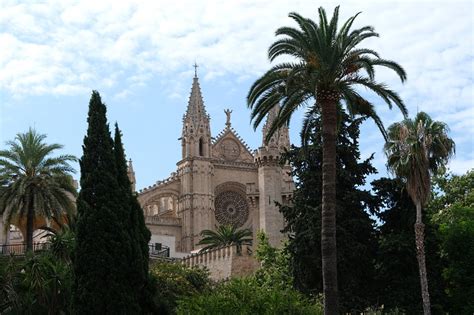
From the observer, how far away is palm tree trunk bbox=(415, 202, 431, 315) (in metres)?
28.3

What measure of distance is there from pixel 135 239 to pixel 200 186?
159 feet

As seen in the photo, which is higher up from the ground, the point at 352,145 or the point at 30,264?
the point at 352,145

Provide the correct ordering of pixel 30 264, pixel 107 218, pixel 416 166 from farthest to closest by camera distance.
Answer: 1. pixel 416 166
2. pixel 30 264
3. pixel 107 218

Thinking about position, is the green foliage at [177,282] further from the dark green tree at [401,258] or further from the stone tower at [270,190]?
the stone tower at [270,190]

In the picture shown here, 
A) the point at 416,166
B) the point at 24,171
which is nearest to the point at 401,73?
the point at 416,166

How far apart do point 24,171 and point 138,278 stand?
11.9 m

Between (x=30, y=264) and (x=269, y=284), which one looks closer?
(x=30, y=264)

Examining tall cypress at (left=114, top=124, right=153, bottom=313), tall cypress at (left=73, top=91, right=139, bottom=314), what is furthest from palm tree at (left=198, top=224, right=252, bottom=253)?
tall cypress at (left=73, top=91, right=139, bottom=314)

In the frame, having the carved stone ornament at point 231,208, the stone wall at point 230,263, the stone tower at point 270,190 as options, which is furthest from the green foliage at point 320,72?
the carved stone ornament at point 231,208

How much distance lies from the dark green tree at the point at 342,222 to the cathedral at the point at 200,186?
111 feet

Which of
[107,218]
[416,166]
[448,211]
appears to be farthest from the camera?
[448,211]

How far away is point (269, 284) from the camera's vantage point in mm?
35719

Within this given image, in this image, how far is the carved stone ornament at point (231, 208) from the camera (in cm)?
7469

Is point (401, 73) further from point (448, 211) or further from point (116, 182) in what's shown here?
point (448, 211)
